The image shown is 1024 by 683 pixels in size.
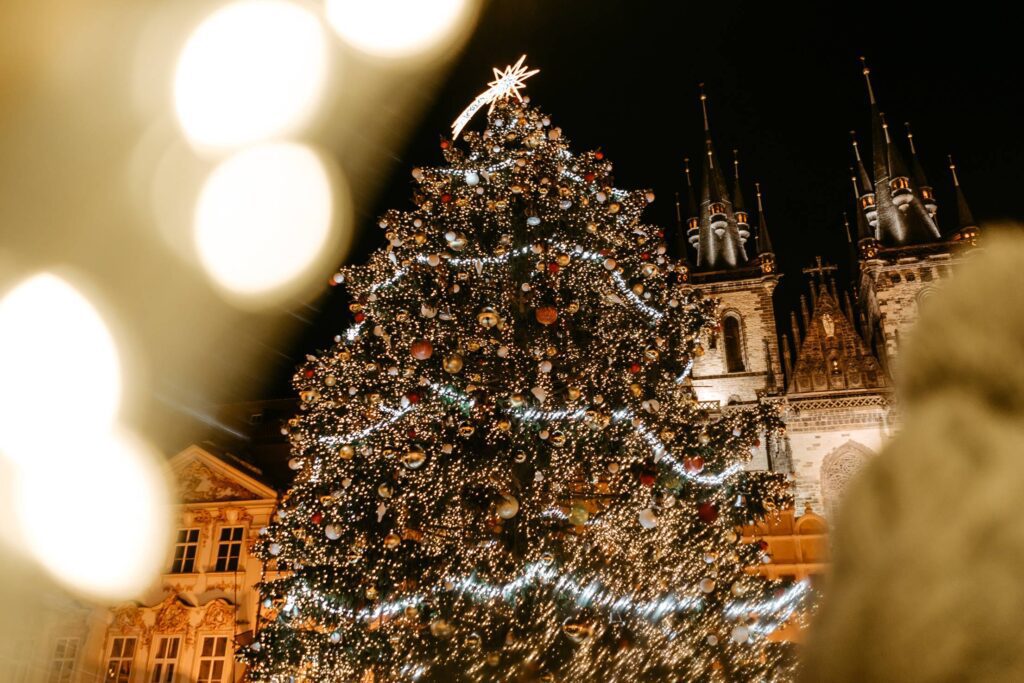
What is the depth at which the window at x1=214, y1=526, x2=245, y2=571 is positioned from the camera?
15.8 metres

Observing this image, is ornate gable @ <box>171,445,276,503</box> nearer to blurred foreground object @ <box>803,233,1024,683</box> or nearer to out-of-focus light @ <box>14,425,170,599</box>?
out-of-focus light @ <box>14,425,170,599</box>

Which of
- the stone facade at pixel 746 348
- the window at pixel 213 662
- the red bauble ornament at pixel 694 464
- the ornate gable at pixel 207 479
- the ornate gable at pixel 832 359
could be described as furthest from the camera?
the stone facade at pixel 746 348

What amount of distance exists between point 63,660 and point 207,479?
15.6ft

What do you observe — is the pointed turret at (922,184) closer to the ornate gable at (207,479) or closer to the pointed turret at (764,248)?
the pointed turret at (764,248)

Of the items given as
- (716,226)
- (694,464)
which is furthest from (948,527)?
(716,226)

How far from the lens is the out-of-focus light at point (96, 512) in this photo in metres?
11.4

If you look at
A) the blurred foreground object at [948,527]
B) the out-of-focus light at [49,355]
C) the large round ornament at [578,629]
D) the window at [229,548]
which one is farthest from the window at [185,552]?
the blurred foreground object at [948,527]

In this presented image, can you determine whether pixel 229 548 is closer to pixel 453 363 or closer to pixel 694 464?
pixel 453 363

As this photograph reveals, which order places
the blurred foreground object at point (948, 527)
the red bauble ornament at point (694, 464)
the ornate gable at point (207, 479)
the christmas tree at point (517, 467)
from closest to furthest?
the blurred foreground object at point (948, 527) < the christmas tree at point (517, 467) < the red bauble ornament at point (694, 464) < the ornate gable at point (207, 479)

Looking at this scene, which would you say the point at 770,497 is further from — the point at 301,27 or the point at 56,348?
the point at 56,348

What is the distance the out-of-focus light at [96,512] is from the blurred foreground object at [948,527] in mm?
12204

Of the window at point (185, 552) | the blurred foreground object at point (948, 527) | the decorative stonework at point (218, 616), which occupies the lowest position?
the blurred foreground object at point (948, 527)

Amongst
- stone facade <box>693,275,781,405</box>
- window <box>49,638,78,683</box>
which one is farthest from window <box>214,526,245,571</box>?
stone facade <box>693,275,781,405</box>

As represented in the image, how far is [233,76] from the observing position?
8.24 meters
